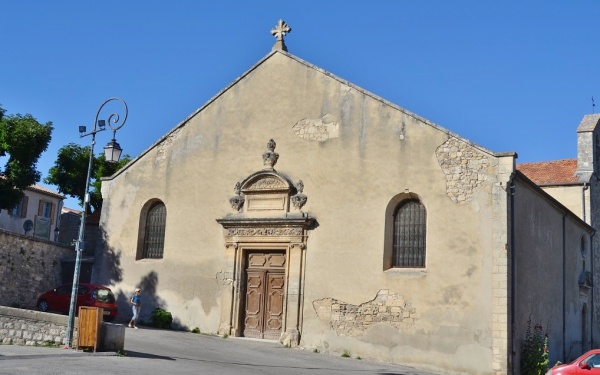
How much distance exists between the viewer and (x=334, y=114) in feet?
65.6

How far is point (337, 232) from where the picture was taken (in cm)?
1920

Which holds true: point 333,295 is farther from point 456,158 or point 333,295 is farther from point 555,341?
point 555,341

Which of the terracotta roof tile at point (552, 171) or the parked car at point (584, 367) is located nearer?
the parked car at point (584, 367)

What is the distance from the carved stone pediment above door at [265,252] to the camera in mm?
19625

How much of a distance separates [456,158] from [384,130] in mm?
2255

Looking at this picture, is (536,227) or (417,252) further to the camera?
(536,227)

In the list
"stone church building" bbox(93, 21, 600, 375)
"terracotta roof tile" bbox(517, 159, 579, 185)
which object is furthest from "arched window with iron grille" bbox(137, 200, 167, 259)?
"terracotta roof tile" bbox(517, 159, 579, 185)

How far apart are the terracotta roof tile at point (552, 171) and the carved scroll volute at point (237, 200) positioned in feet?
46.9

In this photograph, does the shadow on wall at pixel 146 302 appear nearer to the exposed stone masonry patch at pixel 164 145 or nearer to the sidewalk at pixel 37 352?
the exposed stone masonry patch at pixel 164 145

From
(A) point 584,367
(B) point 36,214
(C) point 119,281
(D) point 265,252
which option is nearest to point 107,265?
(C) point 119,281

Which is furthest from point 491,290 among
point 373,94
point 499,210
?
point 373,94

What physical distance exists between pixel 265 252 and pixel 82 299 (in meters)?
5.88

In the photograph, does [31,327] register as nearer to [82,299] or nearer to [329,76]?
[82,299]

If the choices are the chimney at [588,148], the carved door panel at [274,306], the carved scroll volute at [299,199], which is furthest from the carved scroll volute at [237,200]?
the chimney at [588,148]
